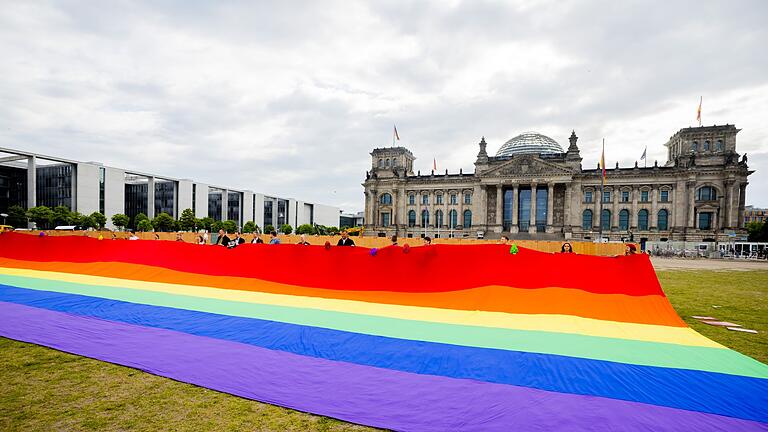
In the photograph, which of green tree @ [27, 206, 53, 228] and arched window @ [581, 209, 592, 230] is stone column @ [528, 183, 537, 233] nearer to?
arched window @ [581, 209, 592, 230]

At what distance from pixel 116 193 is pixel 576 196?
4070 inches

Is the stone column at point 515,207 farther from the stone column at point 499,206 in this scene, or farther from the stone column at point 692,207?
the stone column at point 692,207

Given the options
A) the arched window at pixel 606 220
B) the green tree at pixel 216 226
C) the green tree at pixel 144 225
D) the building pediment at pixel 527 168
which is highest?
the building pediment at pixel 527 168

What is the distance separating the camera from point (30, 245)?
19.0m

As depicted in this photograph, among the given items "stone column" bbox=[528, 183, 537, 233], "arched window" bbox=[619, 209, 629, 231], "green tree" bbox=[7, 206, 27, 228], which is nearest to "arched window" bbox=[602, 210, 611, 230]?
"arched window" bbox=[619, 209, 629, 231]

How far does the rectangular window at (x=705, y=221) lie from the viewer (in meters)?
70.2

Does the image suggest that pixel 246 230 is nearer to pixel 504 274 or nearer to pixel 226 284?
pixel 226 284

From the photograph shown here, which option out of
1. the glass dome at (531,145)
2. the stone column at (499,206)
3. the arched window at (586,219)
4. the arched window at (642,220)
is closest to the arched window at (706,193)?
the arched window at (642,220)

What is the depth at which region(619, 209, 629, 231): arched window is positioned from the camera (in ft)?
245

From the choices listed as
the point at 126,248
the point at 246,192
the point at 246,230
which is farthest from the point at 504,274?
the point at 246,192

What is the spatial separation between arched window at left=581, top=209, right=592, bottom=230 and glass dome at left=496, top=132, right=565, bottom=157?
57.9 feet

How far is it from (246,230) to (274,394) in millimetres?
98722

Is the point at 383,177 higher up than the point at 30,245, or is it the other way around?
the point at 383,177

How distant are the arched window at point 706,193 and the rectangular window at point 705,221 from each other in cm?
286
